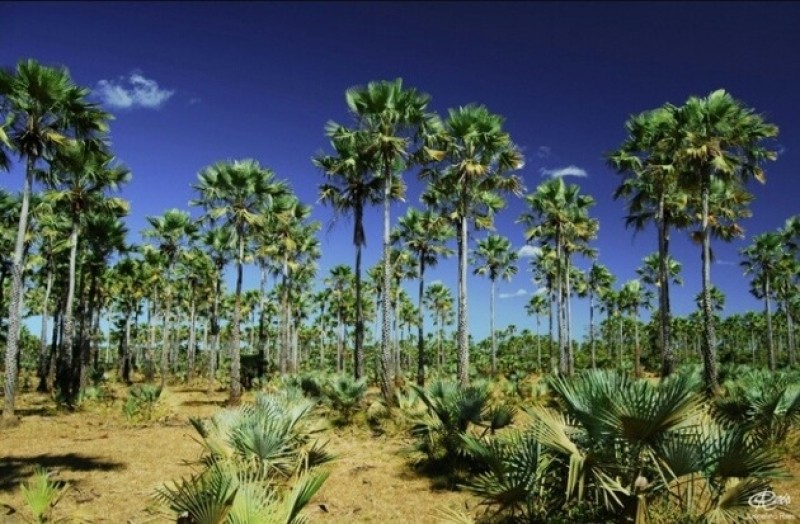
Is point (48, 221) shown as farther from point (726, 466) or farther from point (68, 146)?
point (726, 466)

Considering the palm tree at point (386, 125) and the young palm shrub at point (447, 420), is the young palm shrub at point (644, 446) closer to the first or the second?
the young palm shrub at point (447, 420)

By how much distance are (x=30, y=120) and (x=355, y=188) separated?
1326cm

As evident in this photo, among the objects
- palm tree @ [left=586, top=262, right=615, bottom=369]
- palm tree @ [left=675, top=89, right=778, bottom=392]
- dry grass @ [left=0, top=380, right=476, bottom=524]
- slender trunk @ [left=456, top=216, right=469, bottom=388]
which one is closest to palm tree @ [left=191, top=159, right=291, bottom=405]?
dry grass @ [left=0, top=380, right=476, bottom=524]

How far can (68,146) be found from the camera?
17.8 m

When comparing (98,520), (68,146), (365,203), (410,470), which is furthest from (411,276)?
(98,520)

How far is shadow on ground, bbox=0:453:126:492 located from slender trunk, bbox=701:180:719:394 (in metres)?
19.5

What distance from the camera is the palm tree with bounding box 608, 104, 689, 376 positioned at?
22.6m

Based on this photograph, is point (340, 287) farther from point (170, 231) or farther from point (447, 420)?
point (447, 420)

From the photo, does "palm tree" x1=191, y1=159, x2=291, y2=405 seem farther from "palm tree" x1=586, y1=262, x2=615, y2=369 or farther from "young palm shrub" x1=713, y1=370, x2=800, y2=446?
"palm tree" x1=586, y1=262, x2=615, y2=369

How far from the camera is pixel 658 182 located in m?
24.1

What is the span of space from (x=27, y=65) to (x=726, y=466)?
20.1 m

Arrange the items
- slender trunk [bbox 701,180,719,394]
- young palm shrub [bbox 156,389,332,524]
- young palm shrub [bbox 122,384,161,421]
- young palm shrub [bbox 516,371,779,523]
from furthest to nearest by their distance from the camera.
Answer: slender trunk [bbox 701,180,719,394] → young palm shrub [bbox 122,384,161,421] → young palm shrub [bbox 516,371,779,523] → young palm shrub [bbox 156,389,332,524]

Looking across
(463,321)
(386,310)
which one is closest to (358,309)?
(386,310)

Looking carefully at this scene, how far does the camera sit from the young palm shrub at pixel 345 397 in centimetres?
1852
